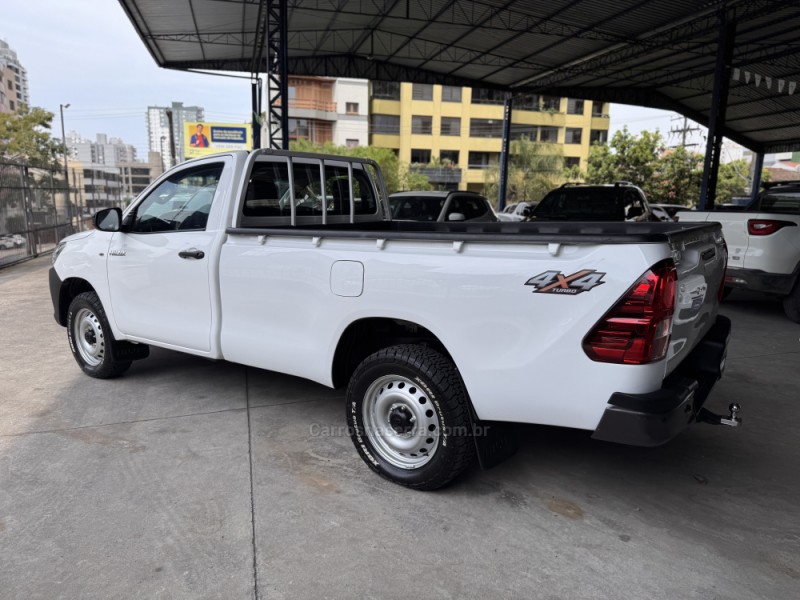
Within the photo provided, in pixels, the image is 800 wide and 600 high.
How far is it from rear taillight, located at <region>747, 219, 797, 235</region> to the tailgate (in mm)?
4921

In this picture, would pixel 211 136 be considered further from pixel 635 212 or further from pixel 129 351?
pixel 129 351

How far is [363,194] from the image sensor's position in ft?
17.8

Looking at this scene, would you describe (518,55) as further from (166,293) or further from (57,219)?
(166,293)

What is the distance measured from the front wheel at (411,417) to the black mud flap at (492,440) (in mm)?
48

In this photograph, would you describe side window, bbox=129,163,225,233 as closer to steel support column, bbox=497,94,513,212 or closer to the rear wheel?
the rear wheel

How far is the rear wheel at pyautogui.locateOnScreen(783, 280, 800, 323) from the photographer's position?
26.6 feet

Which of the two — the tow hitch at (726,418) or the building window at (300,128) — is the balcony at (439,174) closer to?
the building window at (300,128)

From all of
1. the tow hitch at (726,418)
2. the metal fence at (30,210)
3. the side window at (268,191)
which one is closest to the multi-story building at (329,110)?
the metal fence at (30,210)

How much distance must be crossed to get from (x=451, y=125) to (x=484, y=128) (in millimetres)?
3299

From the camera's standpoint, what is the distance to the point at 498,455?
329cm

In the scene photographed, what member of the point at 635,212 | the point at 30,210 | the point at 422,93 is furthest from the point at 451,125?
the point at 635,212

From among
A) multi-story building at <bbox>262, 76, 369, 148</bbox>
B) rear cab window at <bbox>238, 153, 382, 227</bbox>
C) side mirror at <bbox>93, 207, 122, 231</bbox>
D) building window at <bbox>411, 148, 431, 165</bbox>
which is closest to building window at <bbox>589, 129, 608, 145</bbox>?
building window at <bbox>411, 148, 431, 165</bbox>

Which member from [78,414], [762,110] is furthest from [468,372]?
[762,110]

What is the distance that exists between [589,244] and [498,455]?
4.39 ft
